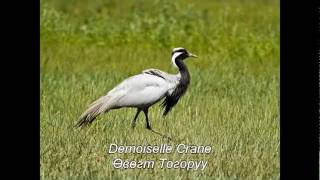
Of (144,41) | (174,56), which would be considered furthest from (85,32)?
→ (174,56)

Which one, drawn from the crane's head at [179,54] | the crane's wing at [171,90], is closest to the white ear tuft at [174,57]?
the crane's head at [179,54]

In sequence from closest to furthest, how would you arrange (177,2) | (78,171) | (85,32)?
(78,171)
(177,2)
(85,32)

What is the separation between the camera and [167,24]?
11.3 meters

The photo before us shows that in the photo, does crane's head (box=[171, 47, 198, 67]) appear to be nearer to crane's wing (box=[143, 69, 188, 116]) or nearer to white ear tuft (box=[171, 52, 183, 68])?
white ear tuft (box=[171, 52, 183, 68])

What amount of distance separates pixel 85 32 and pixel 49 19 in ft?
2.41

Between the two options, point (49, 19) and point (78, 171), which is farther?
point (49, 19)

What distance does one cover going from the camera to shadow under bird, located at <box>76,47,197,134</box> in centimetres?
966

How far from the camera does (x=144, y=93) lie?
31.7 ft

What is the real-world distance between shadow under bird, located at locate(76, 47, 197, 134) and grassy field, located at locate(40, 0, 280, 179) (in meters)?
0.07

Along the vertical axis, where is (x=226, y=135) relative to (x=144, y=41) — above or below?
below

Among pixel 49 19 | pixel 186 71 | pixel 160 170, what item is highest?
pixel 49 19

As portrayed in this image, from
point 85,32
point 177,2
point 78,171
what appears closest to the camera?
point 78,171

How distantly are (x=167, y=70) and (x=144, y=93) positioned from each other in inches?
13.3

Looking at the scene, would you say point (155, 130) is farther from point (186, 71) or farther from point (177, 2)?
point (177, 2)
